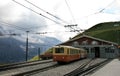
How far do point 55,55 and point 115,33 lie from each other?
8287cm

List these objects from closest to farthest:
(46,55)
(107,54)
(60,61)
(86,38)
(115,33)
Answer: (60,61)
(46,55)
(107,54)
(86,38)
(115,33)

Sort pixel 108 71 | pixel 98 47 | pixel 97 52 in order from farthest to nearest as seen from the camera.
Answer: pixel 97 52
pixel 98 47
pixel 108 71

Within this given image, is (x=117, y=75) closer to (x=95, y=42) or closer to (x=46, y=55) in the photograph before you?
(x=46, y=55)

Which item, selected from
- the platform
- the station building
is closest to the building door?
the station building

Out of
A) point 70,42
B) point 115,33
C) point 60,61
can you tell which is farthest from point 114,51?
point 115,33

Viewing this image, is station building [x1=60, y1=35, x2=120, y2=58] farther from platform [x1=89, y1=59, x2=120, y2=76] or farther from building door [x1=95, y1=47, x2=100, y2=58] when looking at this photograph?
platform [x1=89, y1=59, x2=120, y2=76]

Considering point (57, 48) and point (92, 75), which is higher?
point (57, 48)

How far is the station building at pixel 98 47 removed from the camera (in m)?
71.4

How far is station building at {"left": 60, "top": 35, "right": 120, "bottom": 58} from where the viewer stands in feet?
234

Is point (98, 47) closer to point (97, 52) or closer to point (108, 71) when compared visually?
point (97, 52)

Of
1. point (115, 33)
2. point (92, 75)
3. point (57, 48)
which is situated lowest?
point (92, 75)

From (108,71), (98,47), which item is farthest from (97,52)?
(108,71)

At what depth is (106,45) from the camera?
237 ft

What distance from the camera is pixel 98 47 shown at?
74375 millimetres
